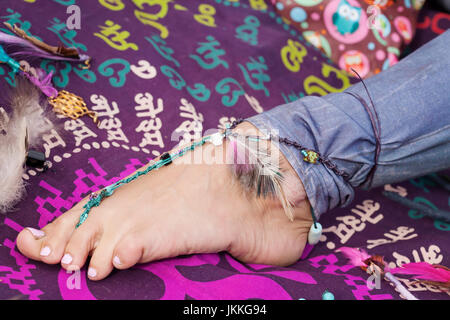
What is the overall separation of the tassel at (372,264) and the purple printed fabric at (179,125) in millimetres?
13

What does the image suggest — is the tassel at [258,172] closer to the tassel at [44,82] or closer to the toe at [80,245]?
the toe at [80,245]

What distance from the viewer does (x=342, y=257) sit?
791mm

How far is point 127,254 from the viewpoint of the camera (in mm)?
623

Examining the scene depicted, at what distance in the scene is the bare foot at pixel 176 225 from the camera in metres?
0.63

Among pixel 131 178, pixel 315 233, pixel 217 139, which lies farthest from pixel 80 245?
pixel 315 233

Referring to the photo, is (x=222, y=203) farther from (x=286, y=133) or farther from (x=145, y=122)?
(x=145, y=122)

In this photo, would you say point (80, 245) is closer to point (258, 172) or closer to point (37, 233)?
point (37, 233)

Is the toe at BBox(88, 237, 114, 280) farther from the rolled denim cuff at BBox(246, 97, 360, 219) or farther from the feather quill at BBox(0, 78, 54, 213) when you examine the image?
the rolled denim cuff at BBox(246, 97, 360, 219)

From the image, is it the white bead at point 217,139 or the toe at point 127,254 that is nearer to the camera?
the toe at point 127,254

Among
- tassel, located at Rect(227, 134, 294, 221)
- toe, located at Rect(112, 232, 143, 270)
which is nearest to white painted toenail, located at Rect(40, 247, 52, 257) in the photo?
toe, located at Rect(112, 232, 143, 270)

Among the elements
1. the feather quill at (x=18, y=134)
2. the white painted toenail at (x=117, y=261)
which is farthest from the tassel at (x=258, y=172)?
the feather quill at (x=18, y=134)

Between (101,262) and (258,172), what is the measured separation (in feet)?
1.00

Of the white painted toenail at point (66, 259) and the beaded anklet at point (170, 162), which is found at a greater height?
the beaded anklet at point (170, 162)

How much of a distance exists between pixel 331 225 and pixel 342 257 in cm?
9
